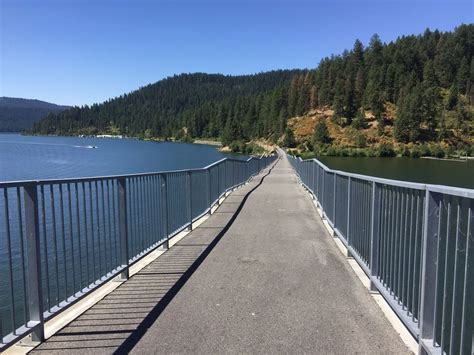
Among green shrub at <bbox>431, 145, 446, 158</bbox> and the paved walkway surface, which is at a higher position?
the paved walkway surface

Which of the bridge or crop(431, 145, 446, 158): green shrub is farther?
crop(431, 145, 446, 158): green shrub

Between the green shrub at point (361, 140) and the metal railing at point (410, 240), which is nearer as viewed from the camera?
the metal railing at point (410, 240)

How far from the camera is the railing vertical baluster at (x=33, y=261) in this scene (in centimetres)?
393

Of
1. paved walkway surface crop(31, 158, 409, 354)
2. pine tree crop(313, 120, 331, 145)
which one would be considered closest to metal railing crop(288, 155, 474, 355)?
paved walkway surface crop(31, 158, 409, 354)

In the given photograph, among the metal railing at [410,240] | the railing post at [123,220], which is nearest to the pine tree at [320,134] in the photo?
the metal railing at [410,240]

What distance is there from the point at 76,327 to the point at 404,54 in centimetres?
18621

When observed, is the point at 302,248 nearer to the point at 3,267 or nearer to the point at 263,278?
the point at 263,278

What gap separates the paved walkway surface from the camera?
4008 millimetres

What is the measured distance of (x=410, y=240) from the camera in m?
4.33

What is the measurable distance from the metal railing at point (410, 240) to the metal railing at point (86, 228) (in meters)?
3.31

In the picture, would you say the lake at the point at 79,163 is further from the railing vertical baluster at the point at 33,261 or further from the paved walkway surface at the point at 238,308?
the railing vertical baluster at the point at 33,261

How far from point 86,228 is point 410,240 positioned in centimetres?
363

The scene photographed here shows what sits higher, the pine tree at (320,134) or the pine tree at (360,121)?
the pine tree at (360,121)

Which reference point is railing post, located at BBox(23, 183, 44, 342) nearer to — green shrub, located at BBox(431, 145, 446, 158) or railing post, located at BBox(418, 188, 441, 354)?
railing post, located at BBox(418, 188, 441, 354)
